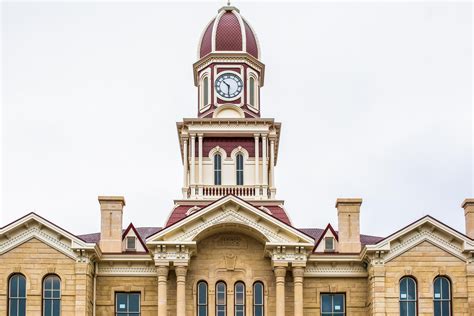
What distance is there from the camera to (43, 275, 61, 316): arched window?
53.7 metres

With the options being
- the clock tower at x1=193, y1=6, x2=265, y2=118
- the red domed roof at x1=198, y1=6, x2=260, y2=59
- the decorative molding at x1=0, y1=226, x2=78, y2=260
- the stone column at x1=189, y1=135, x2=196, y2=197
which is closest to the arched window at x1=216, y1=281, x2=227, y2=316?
the decorative molding at x1=0, y1=226, x2=78, y2=260

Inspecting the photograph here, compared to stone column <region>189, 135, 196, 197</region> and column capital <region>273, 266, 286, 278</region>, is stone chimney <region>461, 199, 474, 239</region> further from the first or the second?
stone column <region>189, 135, 196, 197</region>

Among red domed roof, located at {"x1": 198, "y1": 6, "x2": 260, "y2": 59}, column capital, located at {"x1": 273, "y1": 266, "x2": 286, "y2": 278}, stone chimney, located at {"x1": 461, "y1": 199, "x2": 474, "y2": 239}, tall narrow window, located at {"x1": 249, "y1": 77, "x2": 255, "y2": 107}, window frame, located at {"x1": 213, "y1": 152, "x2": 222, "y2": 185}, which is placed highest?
red domed roof, located at {"x1": 198, "y1": 6, "x2": 260, "y2": 59}

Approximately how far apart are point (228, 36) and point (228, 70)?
2.05m

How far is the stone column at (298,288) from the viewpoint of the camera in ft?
178

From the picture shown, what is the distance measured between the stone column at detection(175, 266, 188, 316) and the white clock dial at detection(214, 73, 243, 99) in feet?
43.8

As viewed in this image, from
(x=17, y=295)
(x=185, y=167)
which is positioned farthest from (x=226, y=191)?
(x=17, y=295)

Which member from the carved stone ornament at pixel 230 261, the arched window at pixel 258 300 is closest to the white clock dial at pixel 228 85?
the carved stone ornament at pixel 230 261

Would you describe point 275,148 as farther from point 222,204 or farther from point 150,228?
point 222,204

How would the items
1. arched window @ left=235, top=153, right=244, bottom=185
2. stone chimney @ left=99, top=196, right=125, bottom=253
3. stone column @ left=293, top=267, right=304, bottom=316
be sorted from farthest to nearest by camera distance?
arched window @ left=235, top=153, right=244, bottom=185 < stone chimney @ left=99, top=196, right=125, bottom=253 < stone column @ left=293, top=267, right=304, bottom=316

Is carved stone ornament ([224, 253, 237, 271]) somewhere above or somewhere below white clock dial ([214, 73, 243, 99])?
below

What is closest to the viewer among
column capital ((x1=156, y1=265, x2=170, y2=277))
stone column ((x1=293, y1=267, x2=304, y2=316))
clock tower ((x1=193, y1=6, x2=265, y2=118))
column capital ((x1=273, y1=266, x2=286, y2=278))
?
stone column ((x1=293, y1=267, x2=304, y2=316))

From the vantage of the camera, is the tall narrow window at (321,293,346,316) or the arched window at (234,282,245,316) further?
the tall narrow window at (321,293,346,316)

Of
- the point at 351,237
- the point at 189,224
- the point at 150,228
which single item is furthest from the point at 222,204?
the point at 150,228
